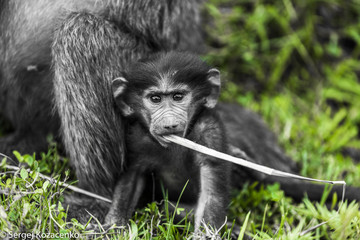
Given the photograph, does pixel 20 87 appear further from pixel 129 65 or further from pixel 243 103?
pixel 243 103

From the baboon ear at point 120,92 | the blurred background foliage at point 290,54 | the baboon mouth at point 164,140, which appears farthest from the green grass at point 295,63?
the baboon mouth at point 164,140

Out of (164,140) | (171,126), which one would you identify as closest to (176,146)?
(164,140)

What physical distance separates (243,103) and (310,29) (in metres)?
1.09

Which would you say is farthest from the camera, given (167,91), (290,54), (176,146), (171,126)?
(290,54)

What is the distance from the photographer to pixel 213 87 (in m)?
2.77

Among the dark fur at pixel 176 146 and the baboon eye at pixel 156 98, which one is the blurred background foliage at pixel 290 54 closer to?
the dark fur at pixel 176 146

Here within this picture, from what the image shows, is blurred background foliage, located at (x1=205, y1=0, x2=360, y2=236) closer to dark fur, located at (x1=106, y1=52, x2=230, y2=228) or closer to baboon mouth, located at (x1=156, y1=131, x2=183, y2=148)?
dark fur, located at (x1=106, y1=52, x2=230, y2=228)

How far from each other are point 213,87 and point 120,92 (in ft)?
1.81

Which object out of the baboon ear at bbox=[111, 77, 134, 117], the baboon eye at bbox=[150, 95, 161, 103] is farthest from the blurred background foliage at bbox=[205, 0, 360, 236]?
the baboon eye at bbox=[150, 95, 161, 103]

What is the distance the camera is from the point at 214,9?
484cm

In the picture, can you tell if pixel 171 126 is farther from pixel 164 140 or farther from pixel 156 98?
pixel 156 98

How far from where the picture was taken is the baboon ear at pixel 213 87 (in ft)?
9.09

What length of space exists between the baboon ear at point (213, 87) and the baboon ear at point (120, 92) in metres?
0.47

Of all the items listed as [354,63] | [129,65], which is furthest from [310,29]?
[129,65]
